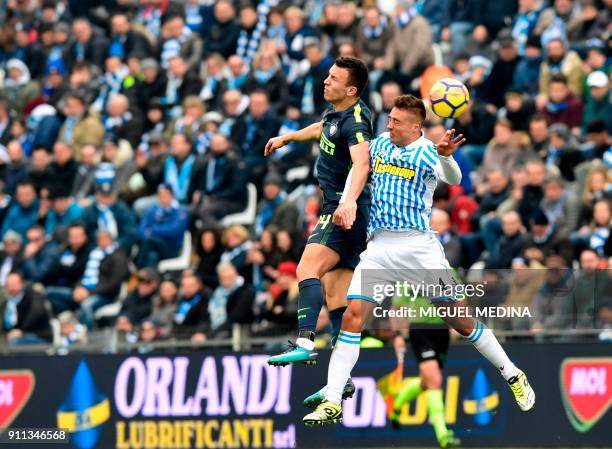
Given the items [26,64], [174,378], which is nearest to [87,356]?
[174,378]

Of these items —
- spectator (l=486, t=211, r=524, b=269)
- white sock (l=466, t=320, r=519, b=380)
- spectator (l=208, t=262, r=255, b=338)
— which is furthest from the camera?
spectator (l=208, t=262, r=255, b=338)

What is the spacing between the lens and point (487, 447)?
55.9 ft

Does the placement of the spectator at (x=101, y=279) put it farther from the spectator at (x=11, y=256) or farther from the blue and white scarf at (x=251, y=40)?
the blue and white scarf at (x=251, y=40)

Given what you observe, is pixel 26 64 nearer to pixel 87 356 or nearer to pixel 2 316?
pixel 2 316

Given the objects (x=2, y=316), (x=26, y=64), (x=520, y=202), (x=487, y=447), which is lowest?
(x=487, y=447)

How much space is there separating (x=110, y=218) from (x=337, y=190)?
9.77 metres

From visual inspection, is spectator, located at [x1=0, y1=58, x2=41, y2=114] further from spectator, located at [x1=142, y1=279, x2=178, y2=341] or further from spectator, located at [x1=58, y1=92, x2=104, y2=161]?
spectator, located at [x1=142, y1=279, x2=178, y2=341]

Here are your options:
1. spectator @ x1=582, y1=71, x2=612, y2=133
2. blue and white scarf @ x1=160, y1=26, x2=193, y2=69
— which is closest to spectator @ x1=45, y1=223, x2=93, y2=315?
blue and white scarf @ x1=160, y1=26, x2=193, y2=69

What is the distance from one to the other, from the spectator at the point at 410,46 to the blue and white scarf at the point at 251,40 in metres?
2.90

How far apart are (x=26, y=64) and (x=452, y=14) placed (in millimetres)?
8402

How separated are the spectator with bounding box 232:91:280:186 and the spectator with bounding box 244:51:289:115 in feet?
0.93

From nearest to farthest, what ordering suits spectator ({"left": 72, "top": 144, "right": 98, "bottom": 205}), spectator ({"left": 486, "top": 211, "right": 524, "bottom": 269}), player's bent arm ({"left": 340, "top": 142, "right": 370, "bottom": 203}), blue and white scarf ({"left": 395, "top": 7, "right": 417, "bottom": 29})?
player's bent arm ({"left": 340, "top": 142, "right": 370, "bottom": 203})
spectator ({"left": 486, "top": 211, "right": 524, "bottom": 269})
blue and white scarf ({"left": 395, "top": 7, "right": 417, "bottom": 29})
spectator ({"left": 72, "top": 144, "right": 98, "bottom": 205})

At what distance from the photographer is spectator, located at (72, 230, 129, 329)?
21625mm

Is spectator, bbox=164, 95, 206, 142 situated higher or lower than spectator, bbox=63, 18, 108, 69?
lower
